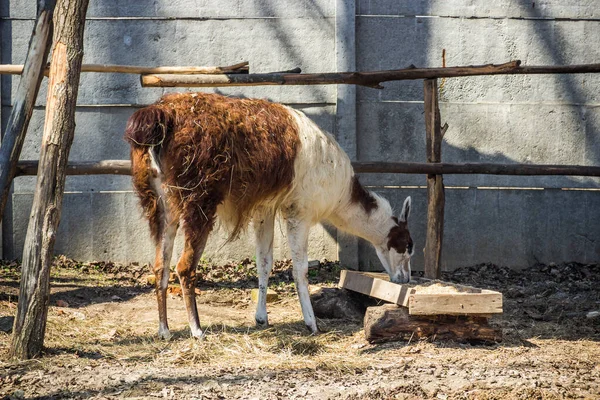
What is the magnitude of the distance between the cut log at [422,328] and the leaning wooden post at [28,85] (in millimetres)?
3182

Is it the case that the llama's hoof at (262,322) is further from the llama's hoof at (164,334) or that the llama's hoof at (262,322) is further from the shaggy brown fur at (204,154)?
the shaggy brown fur at (204,154)

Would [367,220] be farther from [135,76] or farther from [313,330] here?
[135,76]

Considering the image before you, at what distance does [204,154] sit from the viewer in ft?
18.9

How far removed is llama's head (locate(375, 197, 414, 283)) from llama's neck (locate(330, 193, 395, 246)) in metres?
0.06

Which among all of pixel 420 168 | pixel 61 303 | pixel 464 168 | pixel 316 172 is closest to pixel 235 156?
pixel 316 172

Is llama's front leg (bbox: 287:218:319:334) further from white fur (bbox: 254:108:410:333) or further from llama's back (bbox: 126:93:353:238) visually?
llama's back (bbox: 126:93:353:238)

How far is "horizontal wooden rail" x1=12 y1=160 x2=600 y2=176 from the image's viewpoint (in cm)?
728

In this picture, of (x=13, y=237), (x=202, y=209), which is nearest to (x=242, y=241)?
(x=13, y=237)

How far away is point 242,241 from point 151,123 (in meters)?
3.71

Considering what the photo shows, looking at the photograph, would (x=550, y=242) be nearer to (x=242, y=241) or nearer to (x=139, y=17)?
(x=242, y=241)

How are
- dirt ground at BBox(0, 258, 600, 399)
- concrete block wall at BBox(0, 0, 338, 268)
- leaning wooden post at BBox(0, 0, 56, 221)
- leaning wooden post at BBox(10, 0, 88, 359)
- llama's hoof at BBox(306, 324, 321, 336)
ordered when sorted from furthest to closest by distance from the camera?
concrete block wall at BBox(0, 0, 338, 268) < llama's hoof at BBox(306, 324, 321, 336) < leaning wooden post at BBox(0, 0, 56, 221) < leaning wooden post at BBox(10, 0, 88, 359) < dirt ground at BBox(0, 258, 600, 399)

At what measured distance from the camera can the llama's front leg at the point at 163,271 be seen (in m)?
6.08

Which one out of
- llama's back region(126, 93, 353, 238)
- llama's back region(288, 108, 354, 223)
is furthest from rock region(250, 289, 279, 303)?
llama's back region(126, 93, 353, 238)

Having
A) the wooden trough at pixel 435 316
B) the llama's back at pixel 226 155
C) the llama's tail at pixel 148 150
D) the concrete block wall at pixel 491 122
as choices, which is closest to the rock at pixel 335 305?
the wooden trough at pixel 435 316
